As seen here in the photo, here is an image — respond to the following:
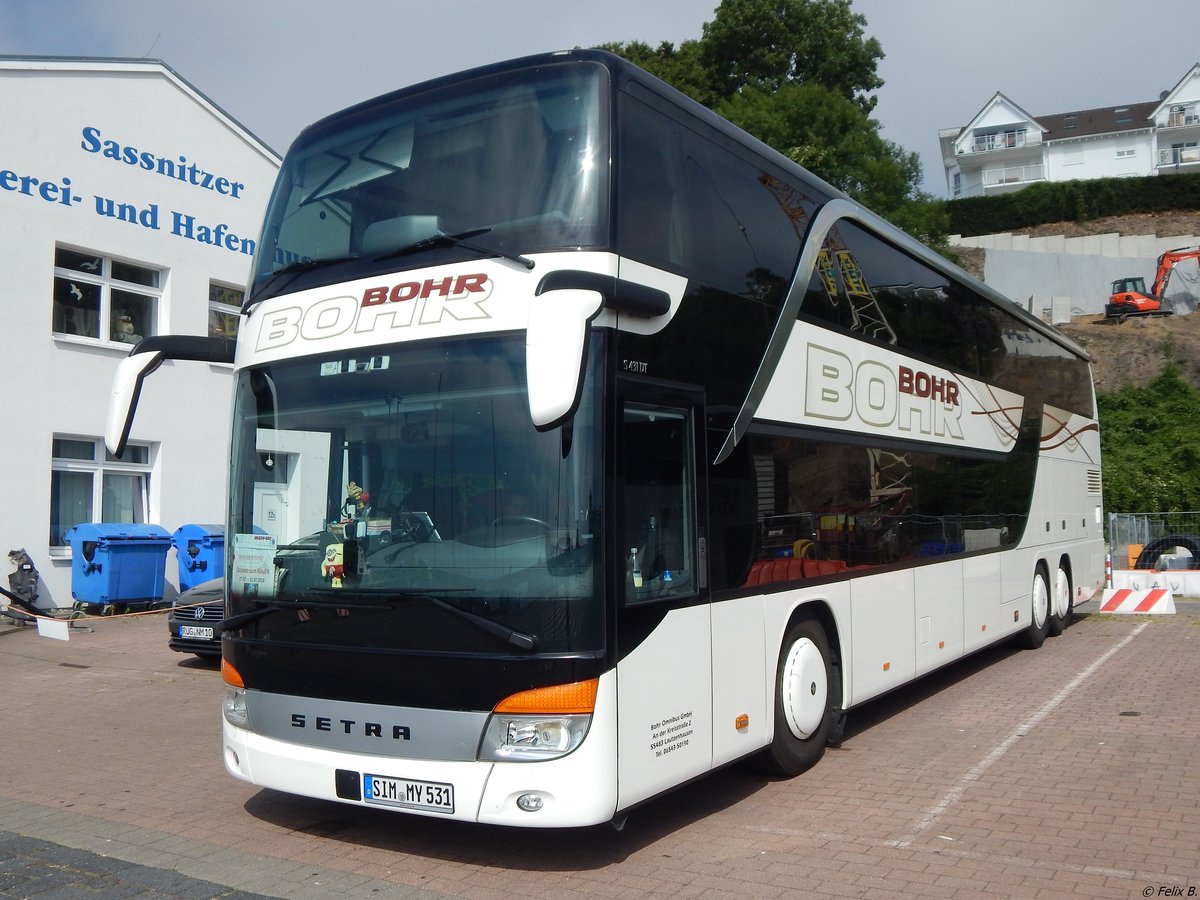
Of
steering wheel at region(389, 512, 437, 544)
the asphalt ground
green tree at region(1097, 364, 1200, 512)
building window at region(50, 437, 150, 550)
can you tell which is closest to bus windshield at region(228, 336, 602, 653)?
steering wheel at region(389, 512, 437, 544)

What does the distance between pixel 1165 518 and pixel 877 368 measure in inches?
797

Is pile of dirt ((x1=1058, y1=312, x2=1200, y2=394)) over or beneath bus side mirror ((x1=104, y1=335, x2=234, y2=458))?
over

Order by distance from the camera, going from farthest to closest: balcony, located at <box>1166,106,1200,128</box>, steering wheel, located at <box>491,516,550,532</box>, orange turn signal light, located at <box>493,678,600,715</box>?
balcony, located at <box>1166,106,1200,128</box> < steering wheel, located at <box>491,516,550,532</box> < orange turn signal light, located at <box>493,678,600,715</box>

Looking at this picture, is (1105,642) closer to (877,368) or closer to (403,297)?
(877,368)

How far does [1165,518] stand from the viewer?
1003 inches

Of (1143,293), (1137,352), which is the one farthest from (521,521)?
(1143,293)

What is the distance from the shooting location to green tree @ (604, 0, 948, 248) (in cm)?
3359

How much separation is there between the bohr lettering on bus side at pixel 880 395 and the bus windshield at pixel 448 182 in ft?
8.72

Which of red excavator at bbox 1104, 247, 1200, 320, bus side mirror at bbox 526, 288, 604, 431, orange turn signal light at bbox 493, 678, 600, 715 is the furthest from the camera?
red excavator at bbox 1104, 247, 1200, 320

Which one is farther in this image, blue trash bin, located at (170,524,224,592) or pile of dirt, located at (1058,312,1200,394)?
pile of dirt, located at (1058,312,1200,394)

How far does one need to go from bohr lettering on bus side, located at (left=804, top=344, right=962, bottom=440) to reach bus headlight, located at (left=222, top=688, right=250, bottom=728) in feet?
13.3

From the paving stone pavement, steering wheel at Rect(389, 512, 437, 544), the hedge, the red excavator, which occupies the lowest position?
the paving stone pavement

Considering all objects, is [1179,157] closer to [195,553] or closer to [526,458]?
[195,553]

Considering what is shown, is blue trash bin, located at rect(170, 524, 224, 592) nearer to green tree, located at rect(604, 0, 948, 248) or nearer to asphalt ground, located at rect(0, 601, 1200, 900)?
asphalt ground, located at rect(0, 601, 1200, 900)
